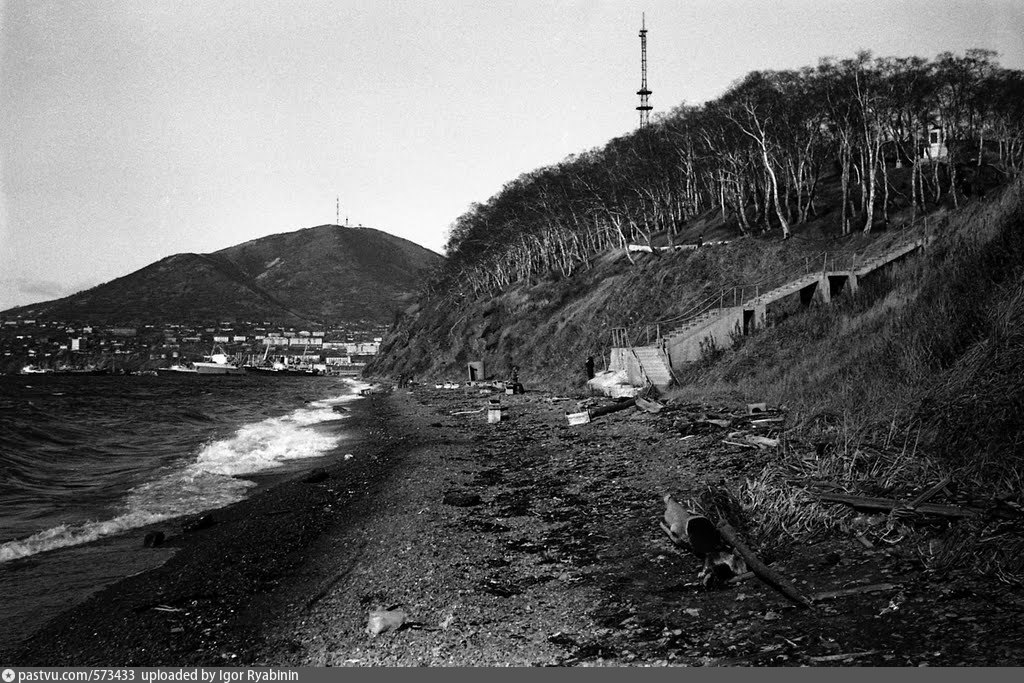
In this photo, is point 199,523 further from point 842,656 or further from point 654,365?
point 654,365

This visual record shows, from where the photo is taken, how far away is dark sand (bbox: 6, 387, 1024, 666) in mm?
5367

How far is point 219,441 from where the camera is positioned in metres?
27.1

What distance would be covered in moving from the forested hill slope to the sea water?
20442 millimetres

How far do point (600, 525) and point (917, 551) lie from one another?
13.8 ft

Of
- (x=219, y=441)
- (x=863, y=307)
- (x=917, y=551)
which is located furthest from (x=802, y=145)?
(x=917, y=551)

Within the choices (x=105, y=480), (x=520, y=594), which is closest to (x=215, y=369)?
(x=105, y=480)

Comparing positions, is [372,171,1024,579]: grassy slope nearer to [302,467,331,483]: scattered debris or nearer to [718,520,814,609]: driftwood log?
[718,520,814,609]: driftwood log

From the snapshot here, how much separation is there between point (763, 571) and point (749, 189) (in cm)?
5647

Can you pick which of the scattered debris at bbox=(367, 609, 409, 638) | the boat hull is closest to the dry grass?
the scattered debris at bbox=(367, 609, 409, 638)

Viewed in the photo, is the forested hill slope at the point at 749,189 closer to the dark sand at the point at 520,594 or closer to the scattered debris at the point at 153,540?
the dark sand at the point at 520,594

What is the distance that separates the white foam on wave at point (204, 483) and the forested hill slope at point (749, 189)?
61.2 feet

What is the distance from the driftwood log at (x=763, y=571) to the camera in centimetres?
593

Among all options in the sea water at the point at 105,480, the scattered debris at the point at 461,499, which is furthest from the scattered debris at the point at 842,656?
the sea water at the point at 105,480

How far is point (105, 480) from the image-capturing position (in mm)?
18828
